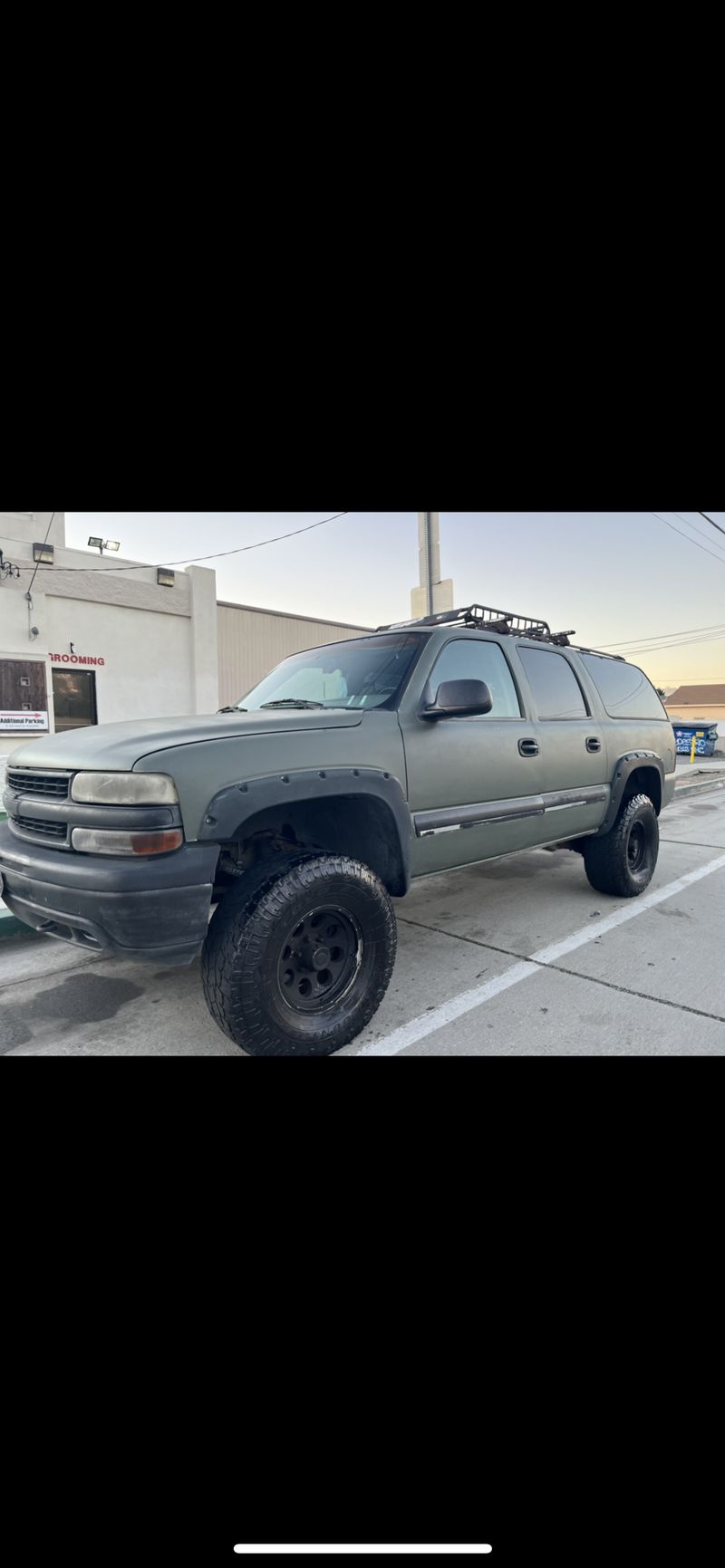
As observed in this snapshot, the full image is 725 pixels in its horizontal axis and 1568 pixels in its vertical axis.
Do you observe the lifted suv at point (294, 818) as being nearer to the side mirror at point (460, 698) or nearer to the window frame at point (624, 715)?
the side mirror at point (460, 698)

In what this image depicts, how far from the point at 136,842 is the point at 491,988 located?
205 cm

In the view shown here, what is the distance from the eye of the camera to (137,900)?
2330mm

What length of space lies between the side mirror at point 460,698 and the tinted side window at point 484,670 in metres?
0.31

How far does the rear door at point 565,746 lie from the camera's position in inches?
168

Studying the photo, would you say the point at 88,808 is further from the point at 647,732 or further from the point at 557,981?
the point at 647,732

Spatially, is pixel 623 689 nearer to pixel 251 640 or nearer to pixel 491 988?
pixel 491 988

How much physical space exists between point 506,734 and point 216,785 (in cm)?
198

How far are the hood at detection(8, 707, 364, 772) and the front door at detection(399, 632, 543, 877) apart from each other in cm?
49

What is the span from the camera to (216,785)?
2492 mm

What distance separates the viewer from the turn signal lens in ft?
7.80

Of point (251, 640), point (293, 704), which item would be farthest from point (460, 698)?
point (251, 640)

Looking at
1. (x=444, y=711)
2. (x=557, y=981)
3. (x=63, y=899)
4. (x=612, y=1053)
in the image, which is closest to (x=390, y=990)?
(x=557, y=981)

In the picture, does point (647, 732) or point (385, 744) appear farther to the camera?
point (647, 732)

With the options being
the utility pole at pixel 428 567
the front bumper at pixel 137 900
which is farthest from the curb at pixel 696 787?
the front bumper at pixel 137 900
